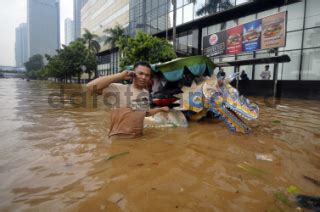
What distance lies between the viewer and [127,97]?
3.57 metres

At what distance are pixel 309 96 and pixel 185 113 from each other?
11403 mm

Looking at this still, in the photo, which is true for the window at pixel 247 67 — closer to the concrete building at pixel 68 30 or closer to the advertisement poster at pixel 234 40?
the advertisement poster at pixel 234 40

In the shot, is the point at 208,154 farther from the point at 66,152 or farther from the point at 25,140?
the point at 25,140

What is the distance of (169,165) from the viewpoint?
109 inches

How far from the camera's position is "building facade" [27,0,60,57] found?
359ft

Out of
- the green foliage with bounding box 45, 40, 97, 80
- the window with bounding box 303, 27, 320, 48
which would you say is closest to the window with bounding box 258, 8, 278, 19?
the window with bounding box 303, 27, 320, 48

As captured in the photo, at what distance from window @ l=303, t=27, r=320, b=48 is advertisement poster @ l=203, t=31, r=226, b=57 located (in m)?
5.34

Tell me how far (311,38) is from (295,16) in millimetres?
2078

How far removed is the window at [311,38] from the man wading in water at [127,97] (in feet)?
45.9

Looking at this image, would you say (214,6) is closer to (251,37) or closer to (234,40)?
(234,40)

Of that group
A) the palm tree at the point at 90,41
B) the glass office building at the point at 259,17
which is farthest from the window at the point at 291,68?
the palm tree at the point at 90,41

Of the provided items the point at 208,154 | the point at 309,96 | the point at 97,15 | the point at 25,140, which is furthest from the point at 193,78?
the point at 97,15

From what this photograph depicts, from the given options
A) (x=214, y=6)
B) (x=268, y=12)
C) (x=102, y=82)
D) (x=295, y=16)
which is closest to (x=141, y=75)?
(x=102, y=82)

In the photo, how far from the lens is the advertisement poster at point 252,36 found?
1377 cm
